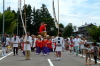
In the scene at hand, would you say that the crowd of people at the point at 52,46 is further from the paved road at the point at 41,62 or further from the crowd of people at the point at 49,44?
the paved road at the point at 41,62

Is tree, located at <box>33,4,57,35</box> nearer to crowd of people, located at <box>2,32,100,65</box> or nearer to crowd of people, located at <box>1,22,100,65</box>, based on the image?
crowd of people, located at <box>1,22,100,65</box>

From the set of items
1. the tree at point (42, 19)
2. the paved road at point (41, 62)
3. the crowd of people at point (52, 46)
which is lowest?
the paved road at point (41, 62)

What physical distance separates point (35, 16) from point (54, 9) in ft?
263

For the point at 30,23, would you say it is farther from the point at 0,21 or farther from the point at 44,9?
the point at 0,21

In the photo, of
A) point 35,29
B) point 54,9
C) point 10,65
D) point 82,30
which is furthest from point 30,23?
point 10,65

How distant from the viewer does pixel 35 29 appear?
94812 millimetres

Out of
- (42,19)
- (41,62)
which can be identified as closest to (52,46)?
(41,62)

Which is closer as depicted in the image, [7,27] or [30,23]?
[7,27]

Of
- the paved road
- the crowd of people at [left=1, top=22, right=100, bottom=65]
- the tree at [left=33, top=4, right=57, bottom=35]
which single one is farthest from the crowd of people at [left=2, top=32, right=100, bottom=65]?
the tree at [left=33, top=4, right=57, bottom=35]

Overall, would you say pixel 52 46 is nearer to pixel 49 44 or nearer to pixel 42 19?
pixel 49 44

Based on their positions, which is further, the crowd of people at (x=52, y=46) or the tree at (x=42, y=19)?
the tree at (x=42, y=19)

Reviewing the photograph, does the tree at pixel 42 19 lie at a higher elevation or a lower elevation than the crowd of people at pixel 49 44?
higher

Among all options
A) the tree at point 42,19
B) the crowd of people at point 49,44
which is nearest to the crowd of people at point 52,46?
the crowd of people at point 49,44

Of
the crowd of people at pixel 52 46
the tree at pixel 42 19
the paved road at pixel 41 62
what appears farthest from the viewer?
the tree at pixel 42 19
